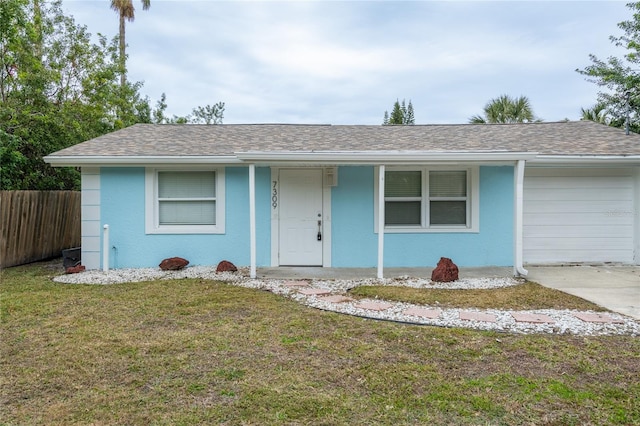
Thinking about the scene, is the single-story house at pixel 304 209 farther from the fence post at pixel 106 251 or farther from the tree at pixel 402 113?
the tree at pixel 402 113

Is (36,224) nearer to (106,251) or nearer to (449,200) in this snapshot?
(106,251)

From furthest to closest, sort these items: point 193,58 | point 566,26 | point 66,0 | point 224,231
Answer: point 193,58 → point 66,0 → point 566,26 → point 224,231

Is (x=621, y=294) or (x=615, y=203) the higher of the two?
(x=615, y=203)

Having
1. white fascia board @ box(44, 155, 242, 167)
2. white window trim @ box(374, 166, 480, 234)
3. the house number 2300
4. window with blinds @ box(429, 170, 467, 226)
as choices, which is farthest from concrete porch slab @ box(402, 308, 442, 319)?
white fascia board @ box(44, 155, 242, 167)

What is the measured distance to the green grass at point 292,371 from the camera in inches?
104

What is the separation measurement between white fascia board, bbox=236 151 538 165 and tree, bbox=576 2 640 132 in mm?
7195

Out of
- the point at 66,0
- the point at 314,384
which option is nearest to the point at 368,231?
the point at 314,384

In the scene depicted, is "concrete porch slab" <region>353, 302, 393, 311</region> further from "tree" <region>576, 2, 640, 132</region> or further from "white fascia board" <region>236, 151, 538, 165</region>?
"tree" <region>576, 2, 640, 132</region>

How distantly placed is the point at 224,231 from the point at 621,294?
6896 millimetres

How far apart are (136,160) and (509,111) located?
649 inches

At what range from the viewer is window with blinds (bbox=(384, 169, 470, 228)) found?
8.16m

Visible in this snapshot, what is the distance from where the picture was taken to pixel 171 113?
22.5 meters

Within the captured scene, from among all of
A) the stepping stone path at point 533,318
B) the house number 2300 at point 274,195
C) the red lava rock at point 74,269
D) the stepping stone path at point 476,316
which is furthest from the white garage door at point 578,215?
the red lava rock at point 74,269

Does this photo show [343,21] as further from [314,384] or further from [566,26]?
[314,384]
